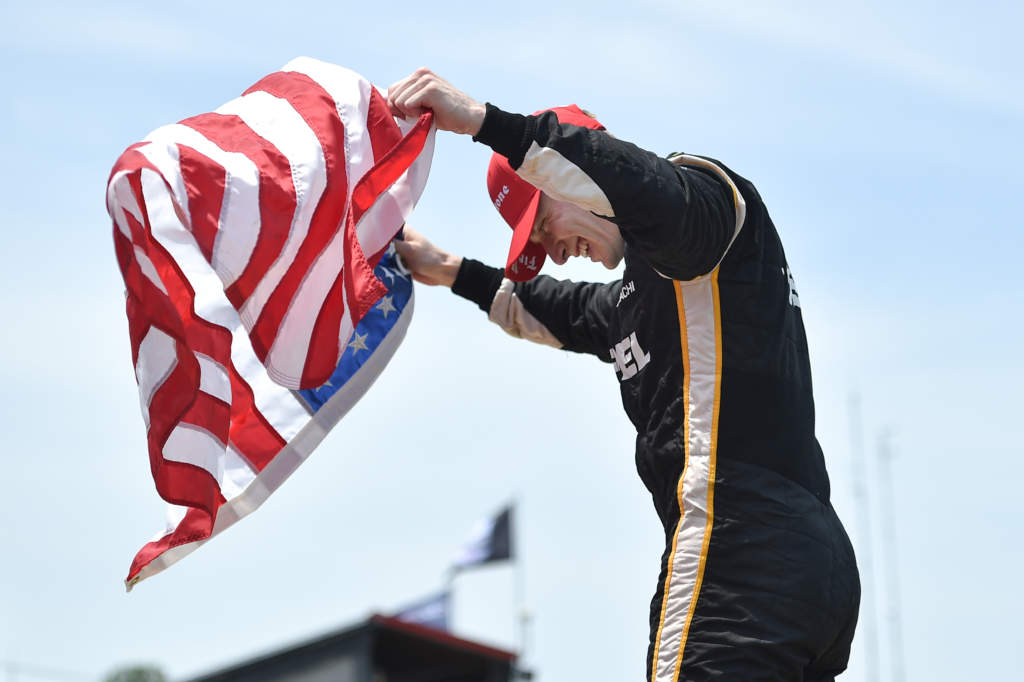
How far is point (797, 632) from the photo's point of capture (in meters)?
3.91

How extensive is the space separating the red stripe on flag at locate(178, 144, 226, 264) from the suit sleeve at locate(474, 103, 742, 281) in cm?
84

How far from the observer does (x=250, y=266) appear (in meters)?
4.47

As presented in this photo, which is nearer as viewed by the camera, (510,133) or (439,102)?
(510,133)

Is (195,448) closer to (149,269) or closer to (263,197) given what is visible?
(149,269)

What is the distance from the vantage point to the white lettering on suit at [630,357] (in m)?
4.29

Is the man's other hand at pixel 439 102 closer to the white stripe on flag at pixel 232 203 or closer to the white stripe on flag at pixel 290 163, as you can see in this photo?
the white stripe on flag at pixel 290 163

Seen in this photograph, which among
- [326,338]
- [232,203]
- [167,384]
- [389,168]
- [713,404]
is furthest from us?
[389,168]

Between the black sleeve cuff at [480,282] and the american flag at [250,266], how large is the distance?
0.70 m

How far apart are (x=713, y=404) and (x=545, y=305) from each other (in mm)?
1372

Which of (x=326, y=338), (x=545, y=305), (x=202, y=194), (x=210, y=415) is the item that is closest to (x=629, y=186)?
(x=326, y=338)

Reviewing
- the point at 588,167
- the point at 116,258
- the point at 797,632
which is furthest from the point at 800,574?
the point at 116,258

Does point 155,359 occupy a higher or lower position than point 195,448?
higher

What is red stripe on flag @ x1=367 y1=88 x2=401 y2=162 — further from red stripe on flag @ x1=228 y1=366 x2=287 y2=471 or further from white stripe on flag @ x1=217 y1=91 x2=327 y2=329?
red stripe on flag @ x1=228 y1=366 x2=287 y2=471

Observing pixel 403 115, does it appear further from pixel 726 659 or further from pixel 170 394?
pixel 726 659
